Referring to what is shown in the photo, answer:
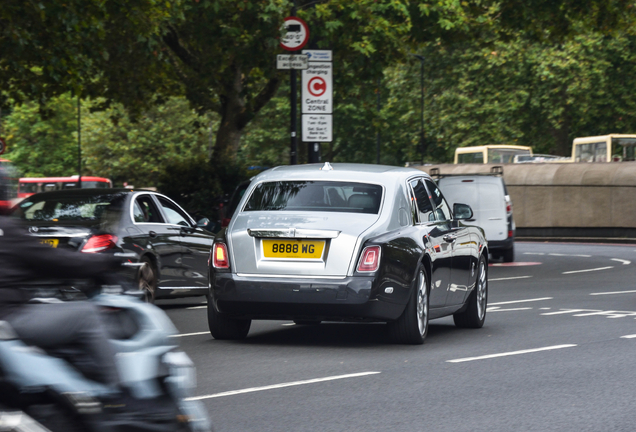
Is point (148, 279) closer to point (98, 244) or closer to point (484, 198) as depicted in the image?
point (98, 244)

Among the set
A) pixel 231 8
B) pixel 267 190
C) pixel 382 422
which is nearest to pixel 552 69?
pixel 231 8

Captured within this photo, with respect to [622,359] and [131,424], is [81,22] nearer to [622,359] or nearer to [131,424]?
[622,359]

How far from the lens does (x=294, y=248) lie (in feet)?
29.6

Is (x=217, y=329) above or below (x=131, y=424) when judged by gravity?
below

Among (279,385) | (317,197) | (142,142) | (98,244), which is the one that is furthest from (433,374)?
(142,142)

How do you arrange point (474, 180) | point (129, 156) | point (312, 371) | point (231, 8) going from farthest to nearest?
1. point (129, 156)
2. point (474, 180)
3. point (231, 8)
4. point (312, 371)

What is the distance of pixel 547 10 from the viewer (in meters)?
22.8

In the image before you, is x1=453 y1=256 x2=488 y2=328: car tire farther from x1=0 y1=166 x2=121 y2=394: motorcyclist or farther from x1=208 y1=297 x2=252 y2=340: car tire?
x1=0 y1=166 x2=121 y2=394: motorcyclist

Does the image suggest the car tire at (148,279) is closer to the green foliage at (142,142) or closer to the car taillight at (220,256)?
the car taillight at (220,256)

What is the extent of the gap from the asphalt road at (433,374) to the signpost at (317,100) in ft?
22.7

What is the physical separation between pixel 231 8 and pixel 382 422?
53.9ft

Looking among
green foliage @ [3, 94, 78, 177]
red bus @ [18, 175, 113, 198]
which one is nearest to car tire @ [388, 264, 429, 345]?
red bus @ [18, 175, 113, 198]

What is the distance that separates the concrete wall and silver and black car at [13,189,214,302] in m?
23.2

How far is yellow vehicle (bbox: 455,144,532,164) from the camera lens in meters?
46.0
